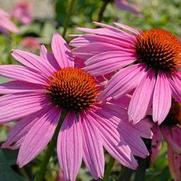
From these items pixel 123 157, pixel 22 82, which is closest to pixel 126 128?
pixel 123 157

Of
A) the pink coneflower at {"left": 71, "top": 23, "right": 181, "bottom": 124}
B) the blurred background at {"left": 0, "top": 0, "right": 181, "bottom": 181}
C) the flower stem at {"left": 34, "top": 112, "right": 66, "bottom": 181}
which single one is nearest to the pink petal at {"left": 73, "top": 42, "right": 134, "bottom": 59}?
the pink coneflower at {"left": 71, "top": 23, "right": 181, "bottom": 124}

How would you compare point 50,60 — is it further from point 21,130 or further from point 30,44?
point 30,44

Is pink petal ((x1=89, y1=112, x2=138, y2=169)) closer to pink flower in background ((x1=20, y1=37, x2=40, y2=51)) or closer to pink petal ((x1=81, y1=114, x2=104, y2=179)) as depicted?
pink petal ((x1=81, y1=114, x2=104, y2=179))

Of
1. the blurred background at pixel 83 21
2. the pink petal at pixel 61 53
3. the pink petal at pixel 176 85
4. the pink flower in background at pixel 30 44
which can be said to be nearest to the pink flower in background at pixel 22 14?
the blurred background at pixel 83 21

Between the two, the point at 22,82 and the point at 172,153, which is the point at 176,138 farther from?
the point at 22,82

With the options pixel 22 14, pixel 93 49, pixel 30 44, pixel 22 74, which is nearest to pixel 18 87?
pixel 22 74

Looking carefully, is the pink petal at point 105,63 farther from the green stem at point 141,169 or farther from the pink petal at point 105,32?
the green stem at point 141,169

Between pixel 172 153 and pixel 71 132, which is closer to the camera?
pixel 71 132
